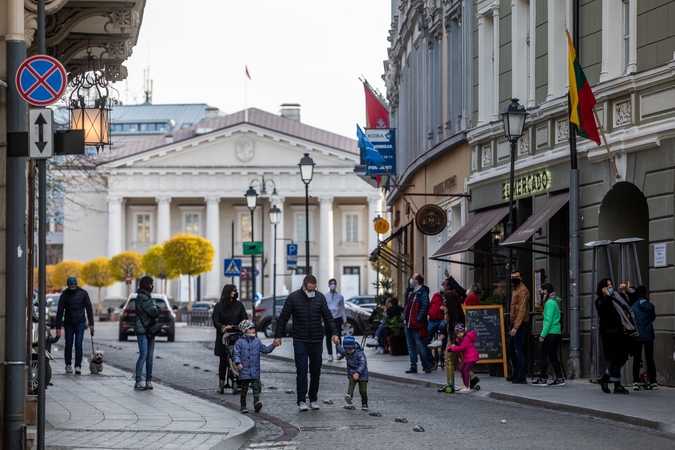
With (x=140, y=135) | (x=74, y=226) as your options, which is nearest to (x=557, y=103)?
(x=74, y=226)

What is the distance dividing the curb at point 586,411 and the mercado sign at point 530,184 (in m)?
5.75

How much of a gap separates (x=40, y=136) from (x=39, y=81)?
18.2 inches

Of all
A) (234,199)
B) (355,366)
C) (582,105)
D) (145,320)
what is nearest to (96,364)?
(145,320)

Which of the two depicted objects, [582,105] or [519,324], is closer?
[582,105]

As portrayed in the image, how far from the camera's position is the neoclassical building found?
100 m

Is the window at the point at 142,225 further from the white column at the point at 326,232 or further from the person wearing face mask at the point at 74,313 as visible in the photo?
the person wearing face mask at the point at 74,313

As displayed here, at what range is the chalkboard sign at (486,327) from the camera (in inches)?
843

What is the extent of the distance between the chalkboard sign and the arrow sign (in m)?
12.2

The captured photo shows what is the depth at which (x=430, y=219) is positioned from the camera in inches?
1115

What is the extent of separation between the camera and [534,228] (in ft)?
70.5

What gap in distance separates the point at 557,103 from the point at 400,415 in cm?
863

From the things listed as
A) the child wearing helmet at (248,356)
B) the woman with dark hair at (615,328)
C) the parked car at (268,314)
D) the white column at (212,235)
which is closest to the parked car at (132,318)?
the parked car at (268,314)

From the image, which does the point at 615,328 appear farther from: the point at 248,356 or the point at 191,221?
the point at 191,221

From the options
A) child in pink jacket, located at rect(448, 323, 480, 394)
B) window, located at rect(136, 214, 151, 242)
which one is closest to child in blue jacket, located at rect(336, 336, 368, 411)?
child in pink jacket, located at rect(448, 323, 480, 394)
